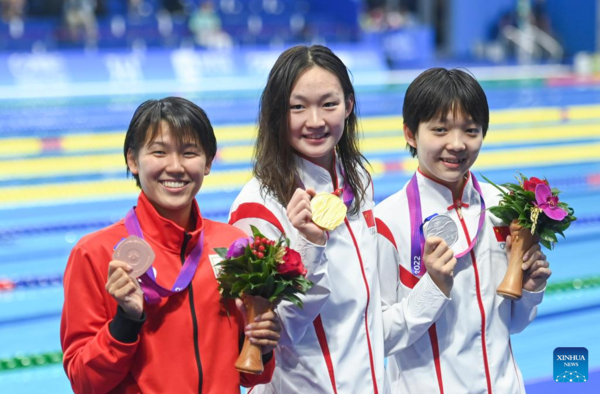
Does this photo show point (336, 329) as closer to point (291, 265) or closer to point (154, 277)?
point (291, 265)

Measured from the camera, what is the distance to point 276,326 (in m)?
1.86

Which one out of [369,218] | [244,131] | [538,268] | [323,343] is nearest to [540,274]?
[538,268]

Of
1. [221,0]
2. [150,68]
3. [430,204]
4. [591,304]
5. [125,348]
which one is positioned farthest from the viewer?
[221,0]

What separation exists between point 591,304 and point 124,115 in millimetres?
8898

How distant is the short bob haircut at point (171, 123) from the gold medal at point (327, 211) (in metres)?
0.32

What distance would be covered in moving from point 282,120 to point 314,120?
0.30 ft

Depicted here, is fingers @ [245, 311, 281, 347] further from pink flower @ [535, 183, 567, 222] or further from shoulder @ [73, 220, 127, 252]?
pink flower @ [535, 183, 567, 222]

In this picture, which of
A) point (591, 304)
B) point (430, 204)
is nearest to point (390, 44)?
point (591, 304)

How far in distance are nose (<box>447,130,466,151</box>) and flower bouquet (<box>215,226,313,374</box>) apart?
603mm

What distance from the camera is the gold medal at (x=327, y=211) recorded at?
1914 mm

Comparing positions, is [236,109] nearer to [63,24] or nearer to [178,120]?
[63,24]

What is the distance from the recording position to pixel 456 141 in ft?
7.18

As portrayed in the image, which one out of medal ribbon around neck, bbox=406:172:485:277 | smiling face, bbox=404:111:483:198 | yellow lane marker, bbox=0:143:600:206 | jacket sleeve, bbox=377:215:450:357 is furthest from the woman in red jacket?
yellow lane marker, bbox=0:143:600:206

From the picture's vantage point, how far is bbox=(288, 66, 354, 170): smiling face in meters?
2.12
